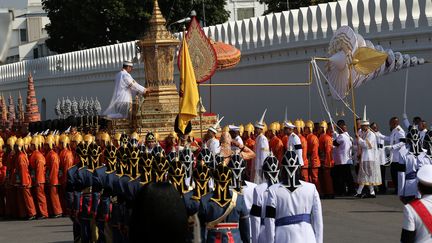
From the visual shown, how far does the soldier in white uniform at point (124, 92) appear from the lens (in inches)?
850

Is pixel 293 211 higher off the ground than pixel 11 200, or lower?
higher

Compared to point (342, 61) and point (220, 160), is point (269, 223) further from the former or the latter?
point (342, 61)

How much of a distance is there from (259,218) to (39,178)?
1068cm

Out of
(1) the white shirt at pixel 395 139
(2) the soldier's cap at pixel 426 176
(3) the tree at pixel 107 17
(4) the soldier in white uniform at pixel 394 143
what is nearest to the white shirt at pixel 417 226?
(2) the soldier's cap at pixel 426 176

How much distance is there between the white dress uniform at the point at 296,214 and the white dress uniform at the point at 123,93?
39.6 feet

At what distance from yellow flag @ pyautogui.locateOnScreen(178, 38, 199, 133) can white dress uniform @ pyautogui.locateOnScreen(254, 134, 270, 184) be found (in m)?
2.17

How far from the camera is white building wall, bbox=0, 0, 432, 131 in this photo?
24719 mm

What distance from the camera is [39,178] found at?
20.7 meters

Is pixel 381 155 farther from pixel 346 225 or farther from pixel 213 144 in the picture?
pixel 346 225

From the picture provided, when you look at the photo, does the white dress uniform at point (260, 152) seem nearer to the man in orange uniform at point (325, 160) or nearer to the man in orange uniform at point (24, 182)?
the man in orange uniform at point (325, 160)

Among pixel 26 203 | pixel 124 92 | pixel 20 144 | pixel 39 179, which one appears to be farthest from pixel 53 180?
pixel 124 92

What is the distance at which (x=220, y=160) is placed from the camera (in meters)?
11.9

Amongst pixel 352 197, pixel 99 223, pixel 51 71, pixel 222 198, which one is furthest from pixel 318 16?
pixel 51 71

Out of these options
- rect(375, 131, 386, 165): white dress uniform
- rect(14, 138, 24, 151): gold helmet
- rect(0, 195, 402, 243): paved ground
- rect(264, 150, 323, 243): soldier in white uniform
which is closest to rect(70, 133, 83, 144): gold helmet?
rect(14, 138, 24, 151): gold helmet
